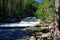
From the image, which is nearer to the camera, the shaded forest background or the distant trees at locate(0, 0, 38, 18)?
the shaded forest background

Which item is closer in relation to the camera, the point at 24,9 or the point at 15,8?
the point at 15,8

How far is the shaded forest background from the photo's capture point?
17.2 metres

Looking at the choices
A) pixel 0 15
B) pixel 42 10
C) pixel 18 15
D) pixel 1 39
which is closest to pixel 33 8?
pixel 18 15

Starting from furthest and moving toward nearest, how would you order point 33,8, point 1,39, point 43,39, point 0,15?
point 33,8 → point 0,15 → point 1,39 → point 43,39

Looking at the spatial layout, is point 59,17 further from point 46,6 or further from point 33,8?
point 33,8

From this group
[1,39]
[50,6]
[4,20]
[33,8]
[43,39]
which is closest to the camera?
[43,39]

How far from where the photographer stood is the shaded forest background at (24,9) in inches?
679

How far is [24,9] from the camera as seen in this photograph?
33406mm

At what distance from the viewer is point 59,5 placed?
31.6 feet

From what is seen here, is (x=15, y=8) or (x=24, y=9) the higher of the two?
(x=15, y=8)

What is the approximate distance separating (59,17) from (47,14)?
7.99m

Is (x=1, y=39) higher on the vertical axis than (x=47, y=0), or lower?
lower

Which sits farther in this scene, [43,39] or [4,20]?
[4,20]

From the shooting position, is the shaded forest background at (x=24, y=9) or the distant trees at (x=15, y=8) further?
the distant trees at (x=15, y=8)
